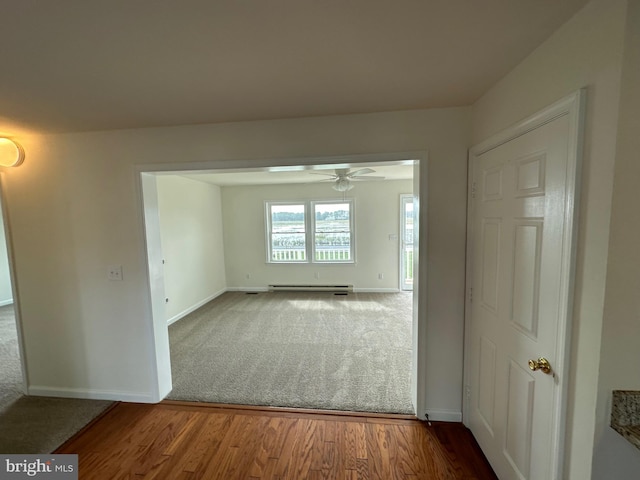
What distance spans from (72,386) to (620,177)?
3867mm

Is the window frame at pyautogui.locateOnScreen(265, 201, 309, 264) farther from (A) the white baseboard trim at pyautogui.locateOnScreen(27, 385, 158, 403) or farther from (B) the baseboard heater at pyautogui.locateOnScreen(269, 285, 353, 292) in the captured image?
(A) the white baseboard trim at pyautogui.locateOnScreen(27, 385, 158, 403)

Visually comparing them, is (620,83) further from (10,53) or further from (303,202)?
(303,202)

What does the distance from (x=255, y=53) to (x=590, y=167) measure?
4.56 ft

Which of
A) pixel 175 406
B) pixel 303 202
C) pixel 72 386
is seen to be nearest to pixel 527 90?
pixel 175 406

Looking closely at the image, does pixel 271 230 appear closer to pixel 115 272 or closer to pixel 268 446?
pixel 115 272

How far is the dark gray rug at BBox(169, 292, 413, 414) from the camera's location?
91.5 inches

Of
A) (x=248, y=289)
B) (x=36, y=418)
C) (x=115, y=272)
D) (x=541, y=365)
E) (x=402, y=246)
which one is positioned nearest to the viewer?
(x=541, y=365)

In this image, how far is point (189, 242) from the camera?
4.57 meters

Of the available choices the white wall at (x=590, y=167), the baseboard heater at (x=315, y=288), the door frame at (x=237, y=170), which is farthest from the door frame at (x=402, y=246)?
the white wall at (x=590, y=167)

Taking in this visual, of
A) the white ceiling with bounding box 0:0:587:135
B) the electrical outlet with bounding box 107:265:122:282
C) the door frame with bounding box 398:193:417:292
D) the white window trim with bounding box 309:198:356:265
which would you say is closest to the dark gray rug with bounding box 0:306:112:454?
the electrical outlet with bounding box 107:265:122:282

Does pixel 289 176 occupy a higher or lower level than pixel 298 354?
higher

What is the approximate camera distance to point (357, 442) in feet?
6.00

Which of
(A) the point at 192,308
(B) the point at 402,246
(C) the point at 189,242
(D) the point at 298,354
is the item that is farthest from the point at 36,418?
(B) the point at 402,246

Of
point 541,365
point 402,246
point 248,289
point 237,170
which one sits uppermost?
point 237,170
